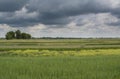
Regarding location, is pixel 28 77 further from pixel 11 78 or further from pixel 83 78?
pixel 83 78

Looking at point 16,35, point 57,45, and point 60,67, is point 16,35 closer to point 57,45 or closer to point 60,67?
point 57,45

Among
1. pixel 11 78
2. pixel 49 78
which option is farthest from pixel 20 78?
pixel 49 78

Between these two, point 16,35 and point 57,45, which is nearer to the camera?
point 57,45

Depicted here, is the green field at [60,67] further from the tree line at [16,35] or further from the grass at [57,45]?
the tree line at [16,35]

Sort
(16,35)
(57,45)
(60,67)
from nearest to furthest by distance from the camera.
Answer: (60,67) → (57,45) → (16,35)

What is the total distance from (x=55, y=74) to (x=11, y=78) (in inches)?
113

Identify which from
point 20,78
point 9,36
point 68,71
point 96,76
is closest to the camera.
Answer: point 20,78

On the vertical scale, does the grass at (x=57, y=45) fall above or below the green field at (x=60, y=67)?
below

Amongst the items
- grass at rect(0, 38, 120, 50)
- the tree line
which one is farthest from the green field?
the tree line

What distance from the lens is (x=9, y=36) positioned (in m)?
159

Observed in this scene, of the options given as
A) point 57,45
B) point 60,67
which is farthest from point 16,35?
point 60,67

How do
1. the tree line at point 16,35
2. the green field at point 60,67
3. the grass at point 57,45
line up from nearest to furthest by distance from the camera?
1. the green field at point 60,67
2. the grass at point 57,45
3. the tree line at point 16,35

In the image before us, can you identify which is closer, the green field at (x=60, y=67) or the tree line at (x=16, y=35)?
the green field at (x=60, y=67)

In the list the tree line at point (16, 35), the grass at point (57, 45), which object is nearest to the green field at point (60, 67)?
the grass at point (57, 45)
